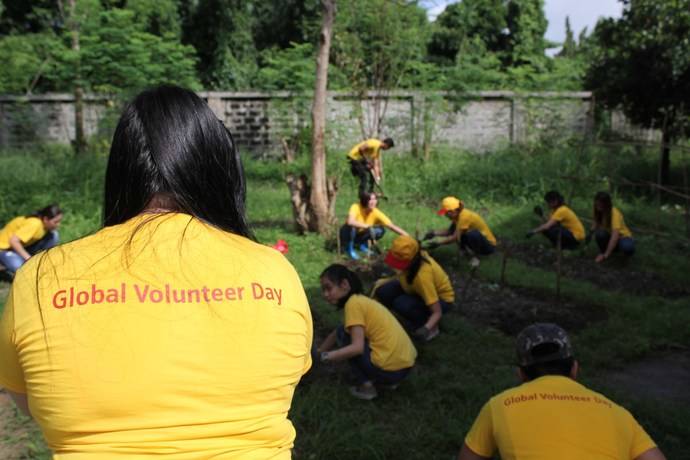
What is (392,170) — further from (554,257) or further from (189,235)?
(189,235)

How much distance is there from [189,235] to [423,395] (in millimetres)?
3241

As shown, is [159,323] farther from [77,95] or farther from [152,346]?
[77,95]

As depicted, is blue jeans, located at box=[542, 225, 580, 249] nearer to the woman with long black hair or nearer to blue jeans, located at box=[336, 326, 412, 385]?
blue jeans, located at box=[336, 326, 412, 385]

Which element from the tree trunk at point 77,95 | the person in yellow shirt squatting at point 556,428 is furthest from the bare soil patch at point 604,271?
the tree trunk at point 77,95

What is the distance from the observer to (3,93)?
12469 mm

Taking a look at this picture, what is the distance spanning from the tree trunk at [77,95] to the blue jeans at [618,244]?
935cm

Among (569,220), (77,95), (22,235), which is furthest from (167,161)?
(77,95)

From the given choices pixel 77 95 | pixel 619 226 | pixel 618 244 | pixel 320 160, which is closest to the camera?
pixel 619 226

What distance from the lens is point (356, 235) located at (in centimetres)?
782

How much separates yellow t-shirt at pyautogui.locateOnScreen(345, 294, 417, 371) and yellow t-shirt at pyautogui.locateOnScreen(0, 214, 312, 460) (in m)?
2.81

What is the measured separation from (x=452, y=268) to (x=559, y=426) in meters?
5.36

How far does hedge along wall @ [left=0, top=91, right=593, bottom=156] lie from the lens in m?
12.9

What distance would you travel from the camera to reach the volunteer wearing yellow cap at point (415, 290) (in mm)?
5074

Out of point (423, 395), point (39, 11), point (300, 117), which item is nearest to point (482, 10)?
point (300, 117)
